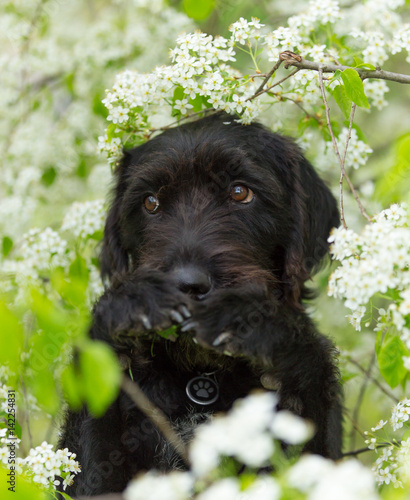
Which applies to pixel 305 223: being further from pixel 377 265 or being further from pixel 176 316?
pixel 377 265

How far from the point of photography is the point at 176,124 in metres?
4.47

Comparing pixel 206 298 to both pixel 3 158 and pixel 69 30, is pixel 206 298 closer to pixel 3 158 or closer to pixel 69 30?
pixel 3 158

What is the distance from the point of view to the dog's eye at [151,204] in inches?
138

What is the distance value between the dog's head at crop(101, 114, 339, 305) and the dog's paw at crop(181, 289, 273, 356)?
1.70 feet

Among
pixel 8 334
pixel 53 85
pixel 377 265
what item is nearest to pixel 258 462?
pixel 8 334

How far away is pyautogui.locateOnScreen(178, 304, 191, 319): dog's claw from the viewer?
241 cm

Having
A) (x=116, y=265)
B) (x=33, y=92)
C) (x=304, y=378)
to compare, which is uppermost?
(x=33, y=92)

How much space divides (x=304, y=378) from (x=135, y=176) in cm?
158

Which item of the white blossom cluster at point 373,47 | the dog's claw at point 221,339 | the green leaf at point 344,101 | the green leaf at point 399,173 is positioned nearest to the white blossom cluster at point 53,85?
the white blossom cluster at point 373,47

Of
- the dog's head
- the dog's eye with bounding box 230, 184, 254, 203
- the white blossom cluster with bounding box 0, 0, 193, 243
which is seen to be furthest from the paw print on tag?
the white blossom cluster with bounding box 0, 0, 193, 243

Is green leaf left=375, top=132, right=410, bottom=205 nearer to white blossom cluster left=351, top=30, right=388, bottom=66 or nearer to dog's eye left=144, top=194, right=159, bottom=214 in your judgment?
white blossom cluster left=351, top=30, right=388, bottom=66

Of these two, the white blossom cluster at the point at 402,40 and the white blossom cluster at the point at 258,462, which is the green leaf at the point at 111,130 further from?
the white blossom cluster at the point at 258,462

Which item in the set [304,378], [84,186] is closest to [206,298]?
[304,378]

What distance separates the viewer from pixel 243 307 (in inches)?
96.9
